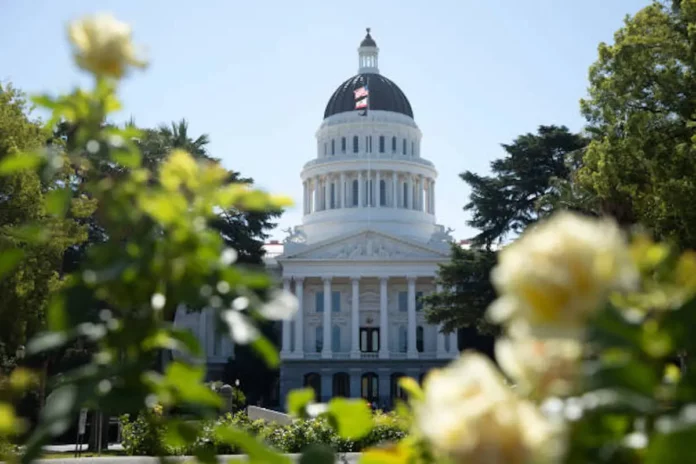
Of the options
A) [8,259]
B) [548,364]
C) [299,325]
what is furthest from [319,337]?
[548,364]

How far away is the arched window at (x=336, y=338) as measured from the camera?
66.9 meters

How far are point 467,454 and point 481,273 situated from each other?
117 ft

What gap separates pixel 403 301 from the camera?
68312 millimetres

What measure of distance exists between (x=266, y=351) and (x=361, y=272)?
64.3m

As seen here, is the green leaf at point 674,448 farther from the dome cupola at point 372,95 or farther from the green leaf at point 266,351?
the dome cupola at point 372,95

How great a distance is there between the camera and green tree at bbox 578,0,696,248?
63.8 feet

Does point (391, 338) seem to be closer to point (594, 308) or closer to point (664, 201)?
point (664, 201)

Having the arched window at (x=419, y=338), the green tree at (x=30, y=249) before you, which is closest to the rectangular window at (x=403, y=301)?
the arched window at (x=419, y=338)

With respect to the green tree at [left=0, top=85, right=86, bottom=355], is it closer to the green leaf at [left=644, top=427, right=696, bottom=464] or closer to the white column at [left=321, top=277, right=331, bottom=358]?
the green leaf at [left=644, top=427, right=696, bottom=464]

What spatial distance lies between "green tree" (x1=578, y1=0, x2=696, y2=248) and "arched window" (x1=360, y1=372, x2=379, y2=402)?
4332 cm

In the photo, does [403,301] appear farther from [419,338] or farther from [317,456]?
[317,456]

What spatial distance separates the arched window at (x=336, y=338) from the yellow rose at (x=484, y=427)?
6578 centimetres

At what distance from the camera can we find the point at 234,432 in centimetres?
188

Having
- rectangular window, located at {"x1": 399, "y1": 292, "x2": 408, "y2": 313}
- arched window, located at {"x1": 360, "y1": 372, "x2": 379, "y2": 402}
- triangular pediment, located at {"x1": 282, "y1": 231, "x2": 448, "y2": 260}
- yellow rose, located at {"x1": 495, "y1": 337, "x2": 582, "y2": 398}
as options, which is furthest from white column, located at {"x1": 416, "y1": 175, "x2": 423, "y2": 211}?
yellow rose, located at {"x1": 495, "y1": 337, "x2": 582, "y2": 398}
